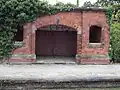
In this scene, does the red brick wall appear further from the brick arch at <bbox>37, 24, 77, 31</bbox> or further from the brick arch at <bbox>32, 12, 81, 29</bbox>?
the brick arch at <bbox>37, 24, 77, 31</bbox>

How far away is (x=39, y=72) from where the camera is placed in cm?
2070

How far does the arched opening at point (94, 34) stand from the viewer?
26.0 m

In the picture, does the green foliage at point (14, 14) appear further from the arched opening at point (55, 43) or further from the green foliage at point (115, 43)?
the green foliage at point (115, 43)

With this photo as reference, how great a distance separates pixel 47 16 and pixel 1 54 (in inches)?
143

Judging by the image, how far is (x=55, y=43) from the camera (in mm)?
Answer: 27484

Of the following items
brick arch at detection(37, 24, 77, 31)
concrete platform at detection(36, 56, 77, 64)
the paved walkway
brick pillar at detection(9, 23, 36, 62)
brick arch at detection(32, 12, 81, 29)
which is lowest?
the paved walkway

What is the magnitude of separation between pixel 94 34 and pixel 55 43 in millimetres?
2738

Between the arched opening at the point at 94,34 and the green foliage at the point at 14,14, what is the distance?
282 cm

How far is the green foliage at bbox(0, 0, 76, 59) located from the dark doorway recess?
301cm

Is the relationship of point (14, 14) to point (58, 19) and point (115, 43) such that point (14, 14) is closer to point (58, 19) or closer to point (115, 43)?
point (58, 19)

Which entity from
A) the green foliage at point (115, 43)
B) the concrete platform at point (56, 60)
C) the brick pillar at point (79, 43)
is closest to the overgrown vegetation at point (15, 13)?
the green foliage at point (115, 43)

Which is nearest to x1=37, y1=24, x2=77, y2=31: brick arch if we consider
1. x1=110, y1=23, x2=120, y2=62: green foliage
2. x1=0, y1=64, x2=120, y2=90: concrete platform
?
x1=0, y1=64, x2=120, y2=90: concrete platform

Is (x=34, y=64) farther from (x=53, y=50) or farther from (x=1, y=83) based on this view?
(x=1, y=83)

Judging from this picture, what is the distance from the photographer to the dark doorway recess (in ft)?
89.8
